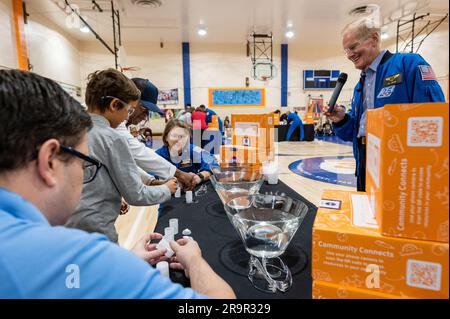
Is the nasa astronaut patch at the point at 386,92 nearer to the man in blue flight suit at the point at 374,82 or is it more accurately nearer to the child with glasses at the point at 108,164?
the man in blue flight suit at the point at 374,82

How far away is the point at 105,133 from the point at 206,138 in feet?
12.0

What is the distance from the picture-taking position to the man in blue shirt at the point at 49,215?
44 centimetres

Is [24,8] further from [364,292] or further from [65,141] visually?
[364,292]

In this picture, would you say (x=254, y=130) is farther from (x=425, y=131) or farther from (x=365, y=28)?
(x=425, y=131)

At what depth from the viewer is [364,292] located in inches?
24.8

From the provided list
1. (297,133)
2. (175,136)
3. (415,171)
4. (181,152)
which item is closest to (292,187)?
(181,152)

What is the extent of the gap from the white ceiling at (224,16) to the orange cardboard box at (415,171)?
8428mm

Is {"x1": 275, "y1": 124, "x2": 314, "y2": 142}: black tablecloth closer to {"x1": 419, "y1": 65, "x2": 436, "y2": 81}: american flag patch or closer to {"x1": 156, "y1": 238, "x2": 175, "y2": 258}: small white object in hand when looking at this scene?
{"x1": 419, "y1": 65, "x2": 436, "y2": 81}: american flag patch

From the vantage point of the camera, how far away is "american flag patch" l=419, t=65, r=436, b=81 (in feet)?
5.52

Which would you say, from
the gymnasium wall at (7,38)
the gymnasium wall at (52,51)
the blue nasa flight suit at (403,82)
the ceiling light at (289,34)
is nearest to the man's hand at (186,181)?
the blue nasa flight suit at (403,82)

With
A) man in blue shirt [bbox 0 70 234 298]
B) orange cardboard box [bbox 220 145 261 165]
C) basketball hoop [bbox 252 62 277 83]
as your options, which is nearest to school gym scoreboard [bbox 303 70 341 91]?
basketball hoop [bbox 252 62 277 83]

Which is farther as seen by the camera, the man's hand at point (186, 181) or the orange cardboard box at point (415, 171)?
the man's hand at point (186, 181)
